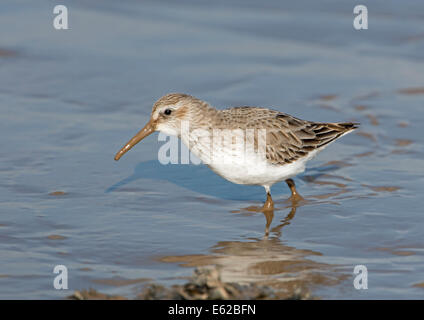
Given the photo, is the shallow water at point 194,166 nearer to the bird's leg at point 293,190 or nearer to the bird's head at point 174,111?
the bird's leg at point 293,190

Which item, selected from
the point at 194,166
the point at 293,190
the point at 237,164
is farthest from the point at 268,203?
the point at 194,166

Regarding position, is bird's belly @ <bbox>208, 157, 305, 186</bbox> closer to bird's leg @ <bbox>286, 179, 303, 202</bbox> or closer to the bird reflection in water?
bird's leg @ <bbox>286, 179, 303, 202</bbox>

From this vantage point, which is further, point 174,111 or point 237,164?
point 174,111

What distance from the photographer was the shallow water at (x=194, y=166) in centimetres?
719

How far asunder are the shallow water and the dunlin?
515 millimetres

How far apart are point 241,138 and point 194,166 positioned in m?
1.80

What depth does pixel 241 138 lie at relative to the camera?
831 centimetres

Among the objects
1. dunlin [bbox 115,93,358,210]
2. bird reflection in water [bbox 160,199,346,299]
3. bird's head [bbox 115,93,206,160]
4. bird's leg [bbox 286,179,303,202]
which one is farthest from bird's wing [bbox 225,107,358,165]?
bird reflection in water [bbox 160,199,346,299]

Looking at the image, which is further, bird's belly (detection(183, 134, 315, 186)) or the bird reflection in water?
bird's belly (detection(183, 134, 315, 186))

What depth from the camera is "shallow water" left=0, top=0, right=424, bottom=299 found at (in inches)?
283

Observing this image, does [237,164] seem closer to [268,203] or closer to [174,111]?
[268,203]

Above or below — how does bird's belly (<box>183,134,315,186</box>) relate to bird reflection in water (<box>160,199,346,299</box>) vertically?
above

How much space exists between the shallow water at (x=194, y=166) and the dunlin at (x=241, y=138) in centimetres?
51

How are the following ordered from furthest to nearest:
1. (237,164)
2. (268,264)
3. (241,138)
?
(241,138)
(237,164)
(268,264)
